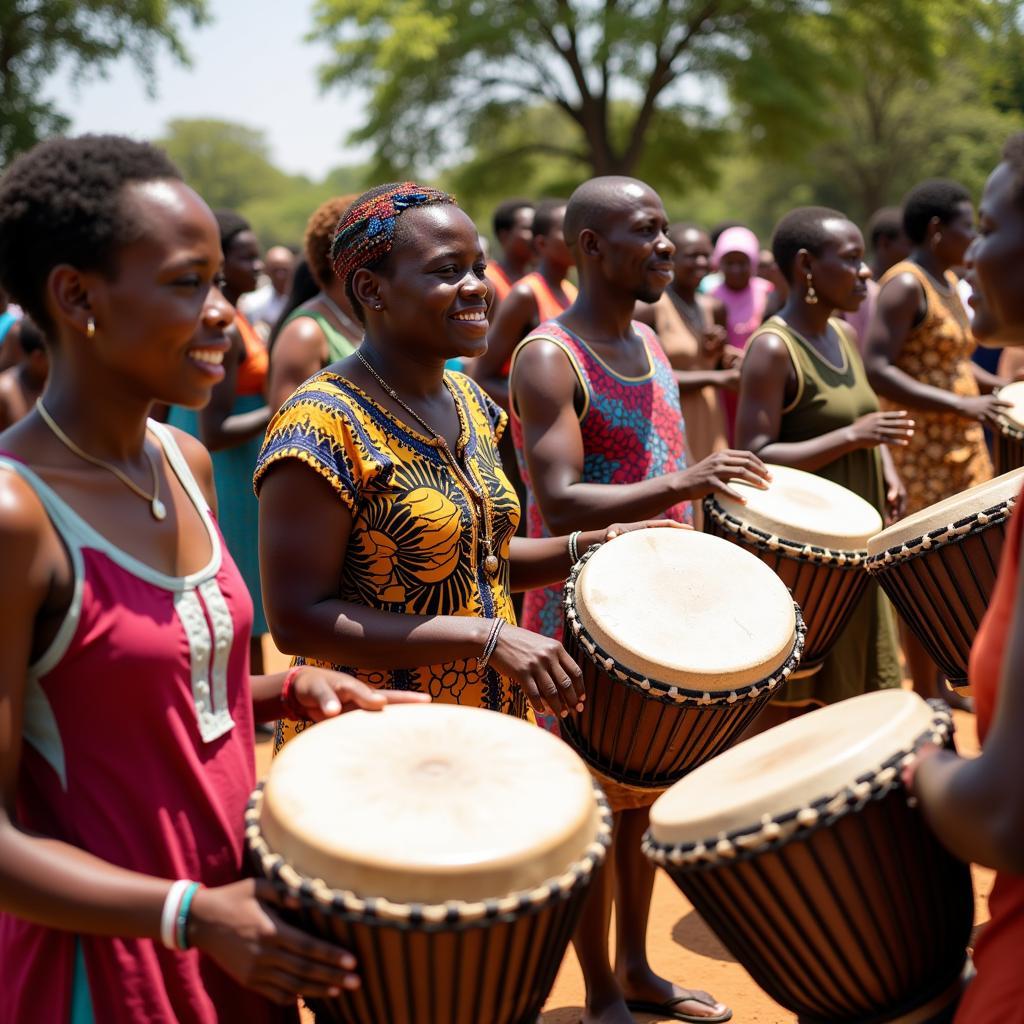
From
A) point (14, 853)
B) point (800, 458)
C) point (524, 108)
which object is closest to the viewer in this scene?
point (14, 853)

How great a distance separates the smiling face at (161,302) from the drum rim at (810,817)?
3.30ft

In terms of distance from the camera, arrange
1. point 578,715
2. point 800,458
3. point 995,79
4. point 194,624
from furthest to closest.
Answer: point 995,79
point 800,458
point 578,715
point 194,624

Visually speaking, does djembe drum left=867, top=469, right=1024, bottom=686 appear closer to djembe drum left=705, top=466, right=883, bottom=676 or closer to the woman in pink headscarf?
djembe drum left=705, top=466, right=883, bottom=676

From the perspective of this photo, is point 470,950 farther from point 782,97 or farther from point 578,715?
point 782,97

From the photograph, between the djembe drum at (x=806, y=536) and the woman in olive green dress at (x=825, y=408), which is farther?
the woman in olive green dress at (x=825, y=408)

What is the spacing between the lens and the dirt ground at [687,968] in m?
3.70

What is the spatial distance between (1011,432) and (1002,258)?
3.01 metres

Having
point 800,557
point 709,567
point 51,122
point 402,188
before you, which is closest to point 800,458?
point 800,557

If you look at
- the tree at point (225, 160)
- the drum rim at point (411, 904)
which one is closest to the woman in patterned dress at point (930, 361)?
the drum rim at point (411, 904)

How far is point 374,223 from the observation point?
2768 millimetres

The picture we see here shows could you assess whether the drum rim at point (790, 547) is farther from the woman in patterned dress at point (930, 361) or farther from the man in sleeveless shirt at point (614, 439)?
the woman in patterned dress at point (930, 361)

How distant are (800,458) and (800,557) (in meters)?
0.97

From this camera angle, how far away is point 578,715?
3039 mm

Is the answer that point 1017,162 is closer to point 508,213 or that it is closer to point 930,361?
point 930,361
